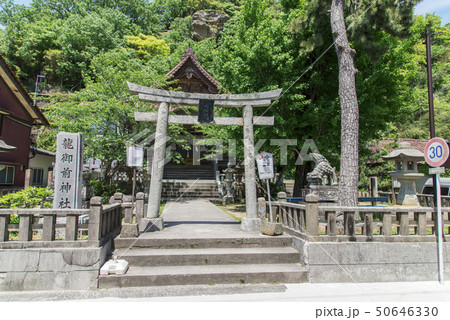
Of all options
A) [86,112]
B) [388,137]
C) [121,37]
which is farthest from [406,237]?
[121,37]

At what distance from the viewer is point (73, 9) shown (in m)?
33.5

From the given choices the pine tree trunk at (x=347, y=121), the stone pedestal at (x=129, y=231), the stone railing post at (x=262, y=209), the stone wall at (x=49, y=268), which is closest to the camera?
the stone wall at (x=49, y=268)

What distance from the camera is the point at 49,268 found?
185 inches

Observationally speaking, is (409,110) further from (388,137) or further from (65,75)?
(65,75)

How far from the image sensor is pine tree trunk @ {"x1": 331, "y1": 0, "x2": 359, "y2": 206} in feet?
25.3

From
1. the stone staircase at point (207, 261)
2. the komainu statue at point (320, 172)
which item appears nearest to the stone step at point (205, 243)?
the stone staircase at point (207, 261)

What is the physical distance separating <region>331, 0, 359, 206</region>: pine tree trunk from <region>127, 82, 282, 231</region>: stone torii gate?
92.7 inches

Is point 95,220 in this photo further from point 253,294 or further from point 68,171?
point 253,294

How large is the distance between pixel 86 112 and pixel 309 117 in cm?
1033

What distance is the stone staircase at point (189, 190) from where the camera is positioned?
16609mm

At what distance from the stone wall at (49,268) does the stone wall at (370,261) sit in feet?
A: 13.6

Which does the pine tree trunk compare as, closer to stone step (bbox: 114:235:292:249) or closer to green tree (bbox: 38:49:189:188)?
stone step (bbox: 114:235:292:249)

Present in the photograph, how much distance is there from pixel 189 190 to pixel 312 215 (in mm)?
12430

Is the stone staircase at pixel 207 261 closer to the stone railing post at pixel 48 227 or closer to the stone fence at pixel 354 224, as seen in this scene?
the stone fence at pixel 354 224
